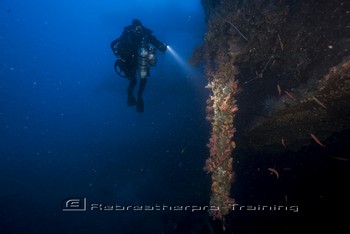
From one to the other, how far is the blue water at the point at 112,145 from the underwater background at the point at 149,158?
10 centimetres

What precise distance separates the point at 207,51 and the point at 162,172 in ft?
33.4

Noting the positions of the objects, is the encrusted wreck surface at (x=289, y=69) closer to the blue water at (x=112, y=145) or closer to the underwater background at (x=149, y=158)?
the underwater background at (x=149, y=158)

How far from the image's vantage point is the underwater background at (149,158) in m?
6.03

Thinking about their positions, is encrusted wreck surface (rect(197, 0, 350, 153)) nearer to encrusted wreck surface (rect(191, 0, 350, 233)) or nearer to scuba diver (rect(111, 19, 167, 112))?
encrusted wreck surface (rect(191, 0, 350, 233))

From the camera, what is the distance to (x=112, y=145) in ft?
77.7

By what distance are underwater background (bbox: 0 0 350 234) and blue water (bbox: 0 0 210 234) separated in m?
0.10

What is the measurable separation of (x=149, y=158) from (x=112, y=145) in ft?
24.3

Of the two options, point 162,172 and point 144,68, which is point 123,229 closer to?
point 162,172

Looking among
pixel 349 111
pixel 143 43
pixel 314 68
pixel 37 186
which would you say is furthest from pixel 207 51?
pixel 37 186

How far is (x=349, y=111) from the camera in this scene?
189 inches

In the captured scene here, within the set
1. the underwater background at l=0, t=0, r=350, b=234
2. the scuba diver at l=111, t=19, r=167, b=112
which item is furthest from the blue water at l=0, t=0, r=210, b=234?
the scuba diver at l=111, t=19, r=167, b=112

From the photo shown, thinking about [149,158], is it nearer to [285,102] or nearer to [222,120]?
[222,120]

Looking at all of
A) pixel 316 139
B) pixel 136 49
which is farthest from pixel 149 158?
pixel 316 139

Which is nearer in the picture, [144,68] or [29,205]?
[144,68]
